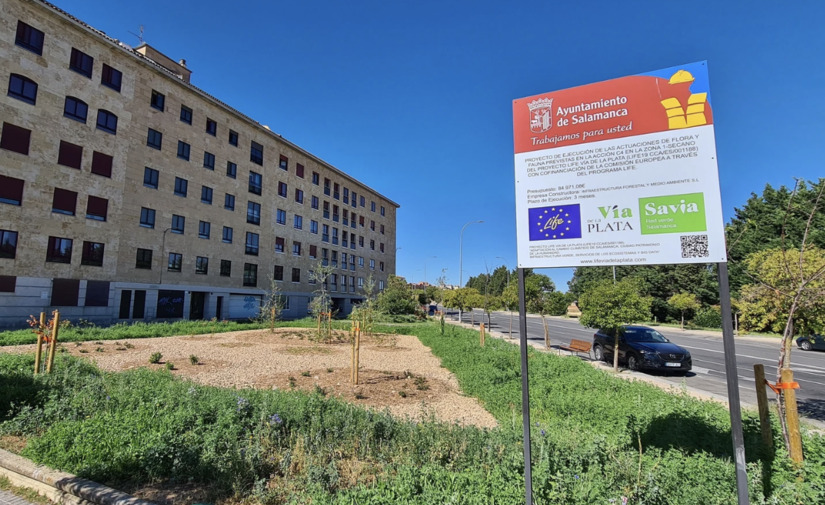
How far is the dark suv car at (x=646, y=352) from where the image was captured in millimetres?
12414

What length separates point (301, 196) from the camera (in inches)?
1737

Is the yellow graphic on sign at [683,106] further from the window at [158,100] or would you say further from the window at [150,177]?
the window at [158,100]

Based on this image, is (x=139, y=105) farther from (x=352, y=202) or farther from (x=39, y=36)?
(x=352, y=202)

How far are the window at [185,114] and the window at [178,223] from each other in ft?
26.9

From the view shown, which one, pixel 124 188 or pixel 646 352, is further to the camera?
pixel 124 188

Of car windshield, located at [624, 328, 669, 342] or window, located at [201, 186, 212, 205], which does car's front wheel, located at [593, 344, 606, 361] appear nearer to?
car windshield, located at [624, 328, 669, 342]

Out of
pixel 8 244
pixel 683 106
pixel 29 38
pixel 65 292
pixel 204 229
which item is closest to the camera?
pixel 683 106

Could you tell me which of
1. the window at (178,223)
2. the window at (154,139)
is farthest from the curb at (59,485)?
the window at (154,139)

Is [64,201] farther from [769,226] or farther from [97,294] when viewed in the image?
[769,226]

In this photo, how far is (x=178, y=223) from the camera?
29.7m

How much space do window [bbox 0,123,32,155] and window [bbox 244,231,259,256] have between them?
16.7 meters

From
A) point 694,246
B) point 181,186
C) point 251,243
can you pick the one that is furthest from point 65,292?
point 694,246

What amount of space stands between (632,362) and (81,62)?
116 feet

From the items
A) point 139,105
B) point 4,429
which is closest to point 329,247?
point 139,105
